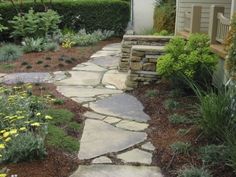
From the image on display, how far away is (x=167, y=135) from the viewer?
4.30 m

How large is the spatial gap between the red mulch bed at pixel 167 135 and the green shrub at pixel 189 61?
12.9 inches

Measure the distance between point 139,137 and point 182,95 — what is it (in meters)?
1.53

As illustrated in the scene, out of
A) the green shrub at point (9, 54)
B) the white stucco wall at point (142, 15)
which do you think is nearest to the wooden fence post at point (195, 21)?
the green shrub at point (9, 54)

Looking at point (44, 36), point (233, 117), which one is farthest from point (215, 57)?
point (44, 36)

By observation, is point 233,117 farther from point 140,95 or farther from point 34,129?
point 140,95

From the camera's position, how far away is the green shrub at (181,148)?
376cm

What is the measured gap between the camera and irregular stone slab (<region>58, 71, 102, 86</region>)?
6.69 metres

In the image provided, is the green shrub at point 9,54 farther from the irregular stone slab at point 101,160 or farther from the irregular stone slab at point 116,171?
the irregular stone slab at point 116,171

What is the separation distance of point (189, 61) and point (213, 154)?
2.05 meters

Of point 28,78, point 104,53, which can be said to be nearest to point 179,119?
point 28,78

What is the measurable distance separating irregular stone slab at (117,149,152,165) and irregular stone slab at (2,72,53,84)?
3.16 meters

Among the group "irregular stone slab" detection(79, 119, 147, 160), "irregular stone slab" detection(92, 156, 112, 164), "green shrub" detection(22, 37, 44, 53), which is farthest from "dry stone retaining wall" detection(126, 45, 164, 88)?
"green shrub" detection(22, 37, 44, 53)

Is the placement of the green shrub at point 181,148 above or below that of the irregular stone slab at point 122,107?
above

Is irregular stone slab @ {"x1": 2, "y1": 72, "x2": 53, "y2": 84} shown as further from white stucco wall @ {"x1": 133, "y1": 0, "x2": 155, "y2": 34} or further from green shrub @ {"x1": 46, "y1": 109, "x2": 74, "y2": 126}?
white stucco wall @ {"x1": 133, "y1": 0, "x2": 155, "y2": 34}
